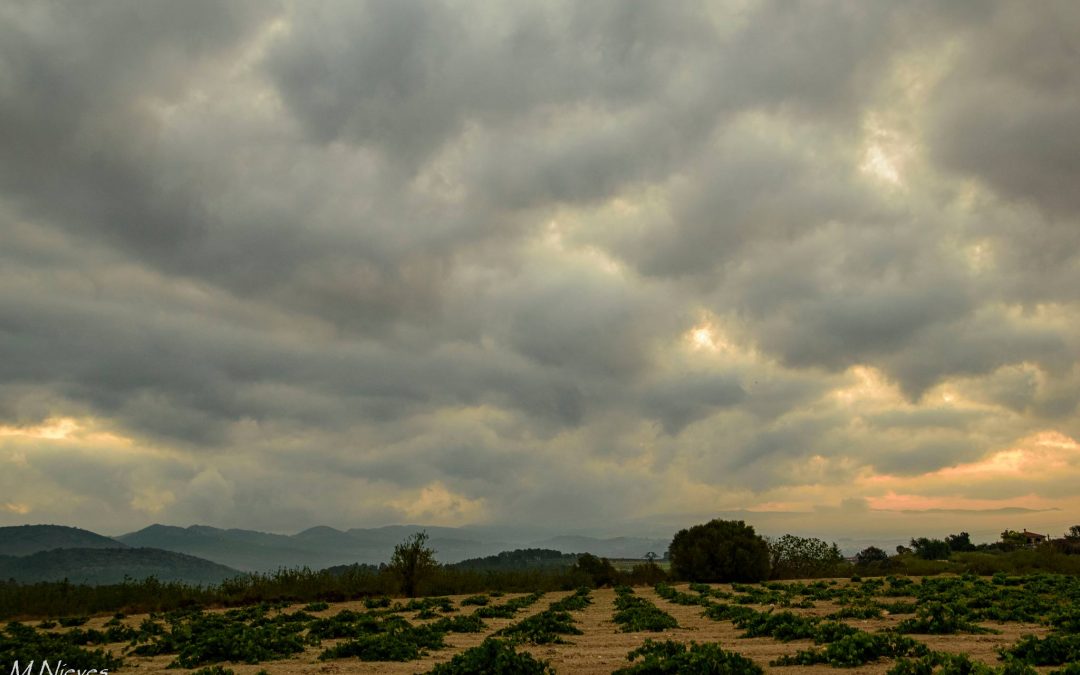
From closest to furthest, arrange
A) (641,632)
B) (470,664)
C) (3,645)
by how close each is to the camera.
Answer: (470,664)
(3,645)
(641,632)

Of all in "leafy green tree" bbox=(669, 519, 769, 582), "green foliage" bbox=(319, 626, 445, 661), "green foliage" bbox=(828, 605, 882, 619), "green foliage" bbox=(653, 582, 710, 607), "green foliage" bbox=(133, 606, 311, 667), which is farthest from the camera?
"leafy green tree" bbox=(669, 519, 769, 582)

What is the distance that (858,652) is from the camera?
17641mm

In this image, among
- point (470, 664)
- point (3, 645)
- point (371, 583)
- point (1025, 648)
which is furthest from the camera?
point (371, 583)

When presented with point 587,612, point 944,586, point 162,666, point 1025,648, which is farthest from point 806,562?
point 162,666

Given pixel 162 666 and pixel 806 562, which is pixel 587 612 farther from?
pixel 806 562

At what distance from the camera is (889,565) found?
265 feet

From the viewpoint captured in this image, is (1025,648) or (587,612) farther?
(587,612)

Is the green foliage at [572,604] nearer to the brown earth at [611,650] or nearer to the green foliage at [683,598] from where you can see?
the green foliage at [683,598]

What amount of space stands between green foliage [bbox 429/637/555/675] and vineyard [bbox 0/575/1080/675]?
35mm

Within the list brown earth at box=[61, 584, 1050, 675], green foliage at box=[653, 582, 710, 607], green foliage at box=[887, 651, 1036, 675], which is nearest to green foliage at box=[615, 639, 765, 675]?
brown earth at box=[61, 584, 1050, 675]

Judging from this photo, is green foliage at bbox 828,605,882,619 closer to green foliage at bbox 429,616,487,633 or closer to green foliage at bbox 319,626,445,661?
green foliage at bbox 429,616,487,633

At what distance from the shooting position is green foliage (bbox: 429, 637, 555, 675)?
15820mm

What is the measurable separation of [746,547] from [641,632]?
46.1 meters

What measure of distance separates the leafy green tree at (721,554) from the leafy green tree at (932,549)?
44.7m
